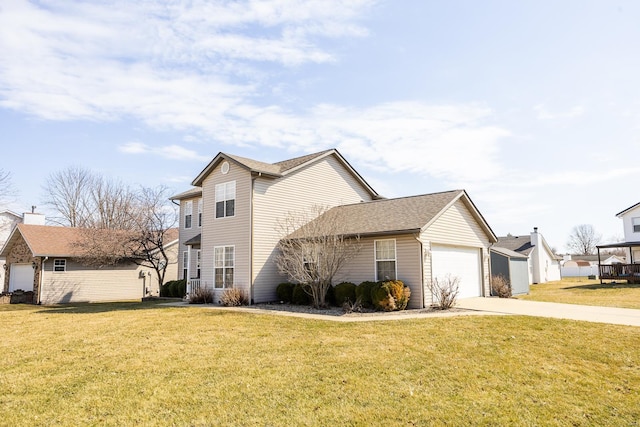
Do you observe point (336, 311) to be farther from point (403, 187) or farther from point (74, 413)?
point (403, 187)

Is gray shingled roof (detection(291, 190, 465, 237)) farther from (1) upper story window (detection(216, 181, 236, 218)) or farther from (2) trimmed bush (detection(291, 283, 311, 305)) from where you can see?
(1) upper story window (detection(216, 181, 236, 218))

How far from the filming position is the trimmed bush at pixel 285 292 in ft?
58.3

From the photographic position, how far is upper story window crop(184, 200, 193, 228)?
26.3m

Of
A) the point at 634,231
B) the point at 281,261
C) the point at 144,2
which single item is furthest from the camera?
the point at 634,231

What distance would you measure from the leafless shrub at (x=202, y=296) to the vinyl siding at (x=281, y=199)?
2616mm

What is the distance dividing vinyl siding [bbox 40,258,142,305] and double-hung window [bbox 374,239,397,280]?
62.3ft

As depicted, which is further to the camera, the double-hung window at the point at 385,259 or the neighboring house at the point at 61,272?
the neighboring house at the point at 61,272

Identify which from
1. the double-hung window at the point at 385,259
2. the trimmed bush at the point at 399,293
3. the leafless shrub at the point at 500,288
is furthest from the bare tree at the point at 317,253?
the leafless shrub at the point at 500,288

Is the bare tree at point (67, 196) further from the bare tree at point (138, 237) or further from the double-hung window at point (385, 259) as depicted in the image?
the double-hung window at point (385, 259)

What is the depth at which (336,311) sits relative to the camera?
15.0 meters

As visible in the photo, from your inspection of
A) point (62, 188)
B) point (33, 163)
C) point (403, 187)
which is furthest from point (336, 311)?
point (62, 188)

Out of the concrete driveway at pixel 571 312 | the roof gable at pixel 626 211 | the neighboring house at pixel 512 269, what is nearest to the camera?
the concrete driveway at pixel 571 312

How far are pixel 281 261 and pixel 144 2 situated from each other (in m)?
11.1

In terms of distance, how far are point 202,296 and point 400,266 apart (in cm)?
927
